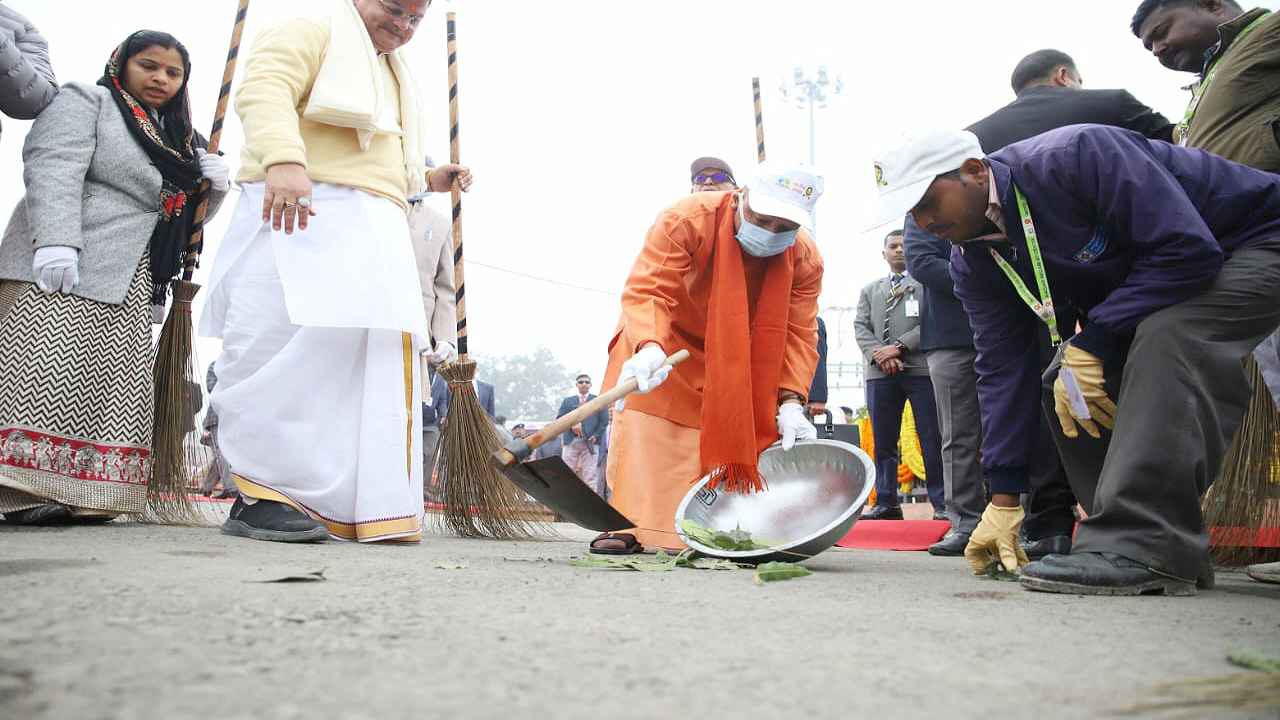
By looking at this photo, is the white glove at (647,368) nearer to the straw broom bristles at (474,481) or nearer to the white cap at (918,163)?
the white cap at (918,163)

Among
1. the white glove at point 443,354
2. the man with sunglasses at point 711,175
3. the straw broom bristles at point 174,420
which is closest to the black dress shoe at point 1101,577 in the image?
the white glove at point 443,354

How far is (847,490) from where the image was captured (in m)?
2.87

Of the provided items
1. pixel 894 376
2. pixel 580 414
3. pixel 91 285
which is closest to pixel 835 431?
pixel 894 376

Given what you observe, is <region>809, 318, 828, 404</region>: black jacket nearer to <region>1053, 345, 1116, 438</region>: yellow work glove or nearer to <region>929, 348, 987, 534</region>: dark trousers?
<region>929, 348, 987, 534</region>: dark trousers

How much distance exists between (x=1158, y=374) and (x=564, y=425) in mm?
1451

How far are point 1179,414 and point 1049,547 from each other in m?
0.94

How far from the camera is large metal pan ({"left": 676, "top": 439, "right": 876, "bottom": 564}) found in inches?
112

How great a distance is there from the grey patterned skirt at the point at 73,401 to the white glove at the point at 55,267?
0.08 m

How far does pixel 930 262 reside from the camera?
3895 millimetres

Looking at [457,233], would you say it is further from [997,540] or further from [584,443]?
[584,443]

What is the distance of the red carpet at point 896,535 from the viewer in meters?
4.15

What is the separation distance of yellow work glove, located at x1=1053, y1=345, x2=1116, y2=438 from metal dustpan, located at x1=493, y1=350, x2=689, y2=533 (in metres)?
1.08

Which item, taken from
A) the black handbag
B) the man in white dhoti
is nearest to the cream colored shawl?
the man in white dhoti

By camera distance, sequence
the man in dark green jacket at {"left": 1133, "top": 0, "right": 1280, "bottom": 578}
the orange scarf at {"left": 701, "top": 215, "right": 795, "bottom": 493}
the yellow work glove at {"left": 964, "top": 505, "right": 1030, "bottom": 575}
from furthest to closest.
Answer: the orange scarf at {"left": 701, "top": 215, "right": 795, "bottom": 493}, the man in dark green jacket at {"left": 1133, "top": 0, "right": 1280, "bottom": 578}, the yellow work glove at {"left": 964, "top": 505, "right": 1030, "bottom": 575}
